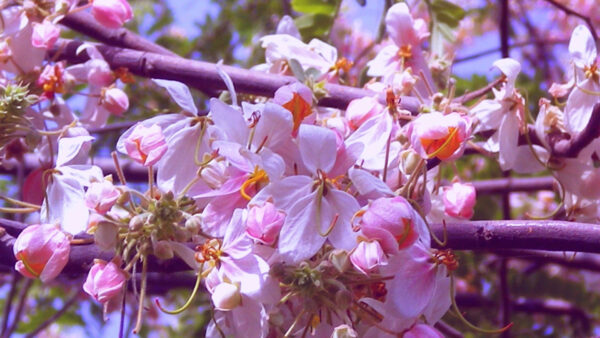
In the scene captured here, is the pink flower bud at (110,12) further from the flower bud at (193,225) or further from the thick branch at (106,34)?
the flower bud at (193,225)

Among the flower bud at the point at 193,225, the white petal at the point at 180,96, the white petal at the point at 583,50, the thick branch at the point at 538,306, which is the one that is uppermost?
the white petal at the point at 583,50

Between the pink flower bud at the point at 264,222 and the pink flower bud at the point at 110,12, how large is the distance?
583mm

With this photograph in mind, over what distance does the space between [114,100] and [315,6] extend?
531 millimetres

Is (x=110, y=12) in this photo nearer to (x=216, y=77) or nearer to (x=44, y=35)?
(x=44, y=35)

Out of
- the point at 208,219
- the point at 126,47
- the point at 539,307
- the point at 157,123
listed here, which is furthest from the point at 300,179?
the point at 539,307

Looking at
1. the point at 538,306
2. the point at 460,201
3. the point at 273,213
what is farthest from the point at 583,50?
the point at 538,306

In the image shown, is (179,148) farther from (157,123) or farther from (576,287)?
(576,287)

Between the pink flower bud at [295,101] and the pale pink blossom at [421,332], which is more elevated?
the pink flower bud at [295,101]

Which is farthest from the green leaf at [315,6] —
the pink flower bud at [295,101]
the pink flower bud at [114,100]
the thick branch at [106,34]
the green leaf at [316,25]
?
the pink flower bud at [295,101]

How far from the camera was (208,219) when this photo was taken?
0.78m

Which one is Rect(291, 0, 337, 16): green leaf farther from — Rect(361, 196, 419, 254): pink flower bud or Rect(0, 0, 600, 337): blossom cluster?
Rect(361, 196, 419, 254): pink flower bud

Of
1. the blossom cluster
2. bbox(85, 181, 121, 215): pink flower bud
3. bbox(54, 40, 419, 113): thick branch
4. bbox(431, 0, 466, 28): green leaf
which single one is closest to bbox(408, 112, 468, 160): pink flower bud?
the blossom cluster

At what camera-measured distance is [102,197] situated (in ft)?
2.56

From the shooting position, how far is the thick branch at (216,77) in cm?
110
